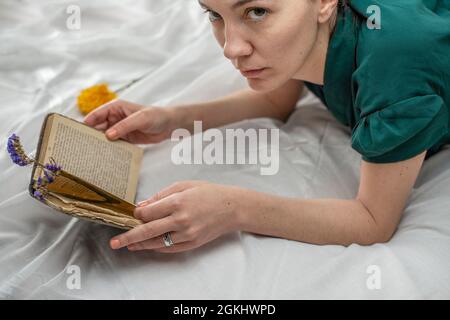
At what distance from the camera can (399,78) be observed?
92 centimetres

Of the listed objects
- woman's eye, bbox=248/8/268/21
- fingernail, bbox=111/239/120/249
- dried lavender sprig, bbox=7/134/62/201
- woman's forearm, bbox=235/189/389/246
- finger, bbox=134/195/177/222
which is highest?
woman's eye, bbox=248/8/268/21

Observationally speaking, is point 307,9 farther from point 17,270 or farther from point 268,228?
point 17,270

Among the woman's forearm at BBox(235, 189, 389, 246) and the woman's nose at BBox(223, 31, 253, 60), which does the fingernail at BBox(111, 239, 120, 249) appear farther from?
the woman's nose at BBox(223, 31, 253, 60)

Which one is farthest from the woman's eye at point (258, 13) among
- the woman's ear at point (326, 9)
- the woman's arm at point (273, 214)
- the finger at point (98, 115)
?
the finger at point (98, 115)

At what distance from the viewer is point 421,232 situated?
99cm

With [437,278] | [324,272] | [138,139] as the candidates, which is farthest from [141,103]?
[437,278]

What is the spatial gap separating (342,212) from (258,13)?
33 centimetres

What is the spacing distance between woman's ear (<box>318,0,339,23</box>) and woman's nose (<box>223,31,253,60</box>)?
0.13m

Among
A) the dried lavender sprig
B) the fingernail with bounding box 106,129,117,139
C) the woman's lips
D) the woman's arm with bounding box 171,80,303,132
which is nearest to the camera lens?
the dried lavender sprig

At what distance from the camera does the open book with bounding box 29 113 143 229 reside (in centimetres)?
89

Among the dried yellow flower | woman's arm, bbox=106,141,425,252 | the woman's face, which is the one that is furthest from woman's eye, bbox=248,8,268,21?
the dried yellow flower

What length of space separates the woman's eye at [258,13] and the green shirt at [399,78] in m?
0.17

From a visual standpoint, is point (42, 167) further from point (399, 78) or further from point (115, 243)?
point (399, 78)

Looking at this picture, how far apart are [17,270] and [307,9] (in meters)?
0.57
